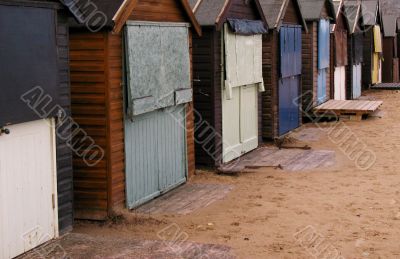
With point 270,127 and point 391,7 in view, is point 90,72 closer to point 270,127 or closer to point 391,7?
point 270,127

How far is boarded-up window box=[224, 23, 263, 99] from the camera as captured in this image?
13.6m

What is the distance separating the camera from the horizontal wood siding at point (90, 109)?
9.55 metres

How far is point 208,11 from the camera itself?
43.4 ft

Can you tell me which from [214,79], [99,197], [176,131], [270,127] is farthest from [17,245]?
[270,127]

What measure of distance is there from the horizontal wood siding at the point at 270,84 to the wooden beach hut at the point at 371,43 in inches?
608

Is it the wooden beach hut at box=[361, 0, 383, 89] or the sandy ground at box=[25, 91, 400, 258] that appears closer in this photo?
the sandy ground at box=[25, 91, 400, 258]

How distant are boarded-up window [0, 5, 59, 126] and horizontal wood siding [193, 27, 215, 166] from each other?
17.9 ft

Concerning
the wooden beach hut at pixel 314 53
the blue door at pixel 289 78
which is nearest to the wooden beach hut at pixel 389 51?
the wooden beach hut at pixel 314 53

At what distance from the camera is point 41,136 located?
797 centimetres

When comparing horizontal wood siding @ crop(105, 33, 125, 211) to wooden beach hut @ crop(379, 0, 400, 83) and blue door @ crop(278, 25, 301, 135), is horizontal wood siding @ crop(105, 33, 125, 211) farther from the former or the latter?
wooden beach hut @ crop(379, 0, 400, 83)

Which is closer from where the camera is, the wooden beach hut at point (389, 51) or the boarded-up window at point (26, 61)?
the boarded-up window at point (26, 61)

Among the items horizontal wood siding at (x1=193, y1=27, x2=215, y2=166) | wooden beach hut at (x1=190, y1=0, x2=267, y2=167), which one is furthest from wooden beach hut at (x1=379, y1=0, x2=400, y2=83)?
horizontal wood siding at (x1=193, y1=27, x2=215, y2=166)

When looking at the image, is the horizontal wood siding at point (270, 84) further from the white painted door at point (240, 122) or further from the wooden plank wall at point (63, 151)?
the wooden plank wall at point (63, 151)

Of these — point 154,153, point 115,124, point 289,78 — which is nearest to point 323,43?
point 289,78
